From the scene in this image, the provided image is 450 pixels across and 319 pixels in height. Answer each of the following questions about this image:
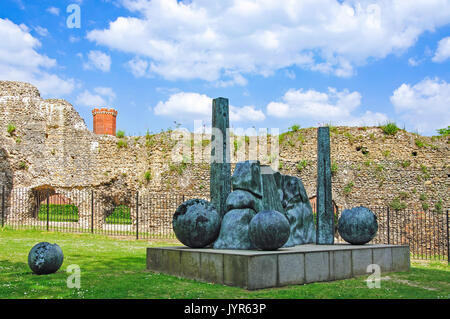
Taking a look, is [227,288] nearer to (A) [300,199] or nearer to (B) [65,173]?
(A) [300,199]

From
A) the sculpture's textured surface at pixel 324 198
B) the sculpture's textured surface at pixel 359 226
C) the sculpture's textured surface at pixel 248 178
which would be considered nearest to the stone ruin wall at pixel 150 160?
the sculpture's textured surface at pixel 324 198

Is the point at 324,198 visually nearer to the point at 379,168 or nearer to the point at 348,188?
the point at 348,188

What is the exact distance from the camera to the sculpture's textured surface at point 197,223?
7974 millimetres

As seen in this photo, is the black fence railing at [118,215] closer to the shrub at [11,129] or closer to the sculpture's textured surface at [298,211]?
the shrub at [11,129]

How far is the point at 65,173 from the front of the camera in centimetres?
2308

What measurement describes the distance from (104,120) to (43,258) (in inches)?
876

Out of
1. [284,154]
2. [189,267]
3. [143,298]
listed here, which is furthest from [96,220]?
[143,298]

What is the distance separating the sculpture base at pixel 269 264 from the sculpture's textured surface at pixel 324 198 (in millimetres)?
1170

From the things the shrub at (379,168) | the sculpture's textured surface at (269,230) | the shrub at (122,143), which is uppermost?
the shrub at (122,143)

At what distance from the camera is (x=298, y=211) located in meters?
9.79

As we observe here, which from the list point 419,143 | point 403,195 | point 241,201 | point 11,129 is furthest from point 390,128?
point 11,129
